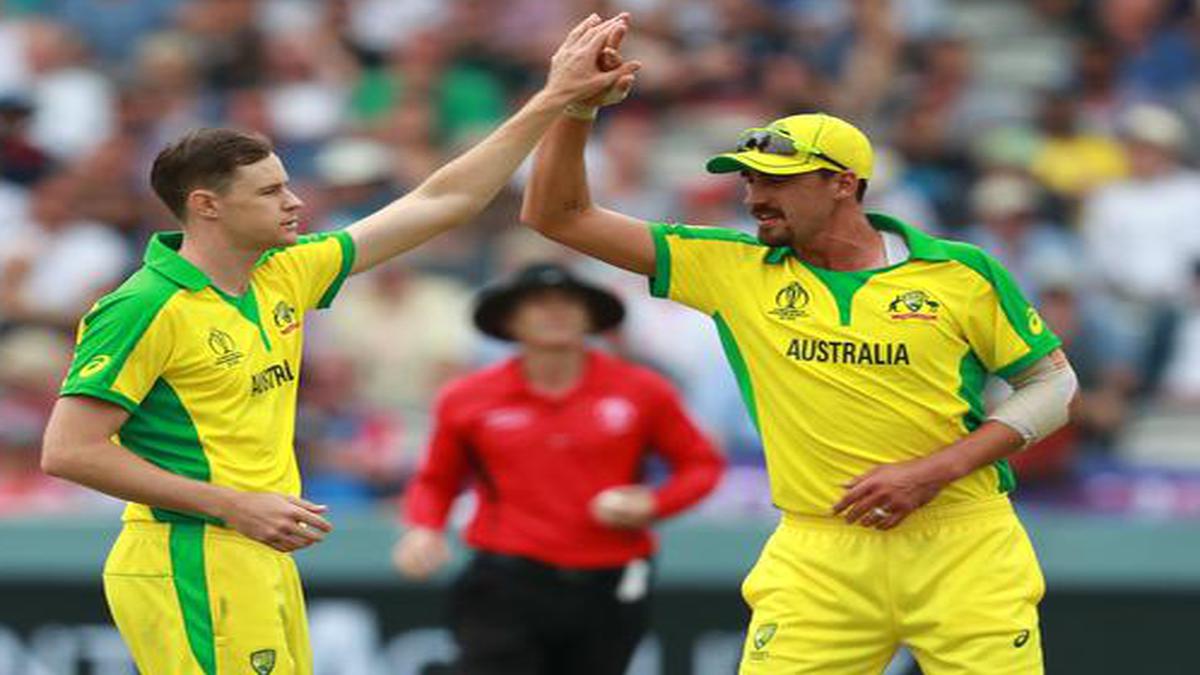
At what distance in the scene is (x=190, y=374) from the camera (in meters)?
6.82

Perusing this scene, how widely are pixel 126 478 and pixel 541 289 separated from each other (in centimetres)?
316

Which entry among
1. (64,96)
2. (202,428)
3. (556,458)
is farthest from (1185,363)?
(202,428)

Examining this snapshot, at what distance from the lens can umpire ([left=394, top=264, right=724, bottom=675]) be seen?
942cm

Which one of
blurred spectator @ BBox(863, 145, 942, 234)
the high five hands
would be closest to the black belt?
the high five hands

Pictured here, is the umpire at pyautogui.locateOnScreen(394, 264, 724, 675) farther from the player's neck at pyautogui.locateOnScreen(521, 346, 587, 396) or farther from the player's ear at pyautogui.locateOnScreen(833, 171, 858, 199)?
the player's ear at pyautogui.locateOnScreen(833, 171, 858, 199)

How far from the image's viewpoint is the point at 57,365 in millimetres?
12312

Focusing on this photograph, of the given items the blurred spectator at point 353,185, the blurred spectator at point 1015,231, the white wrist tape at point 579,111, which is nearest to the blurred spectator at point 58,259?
the blurred spectator at point 353,185

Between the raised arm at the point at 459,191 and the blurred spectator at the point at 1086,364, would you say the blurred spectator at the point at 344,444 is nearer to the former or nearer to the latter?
the blurred spectator at the point at 1086,364

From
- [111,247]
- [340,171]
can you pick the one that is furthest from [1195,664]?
[111,247]

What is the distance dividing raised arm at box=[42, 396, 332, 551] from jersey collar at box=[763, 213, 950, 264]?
68.7 inches

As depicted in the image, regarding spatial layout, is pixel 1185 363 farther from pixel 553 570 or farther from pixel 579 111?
pixel 579 111

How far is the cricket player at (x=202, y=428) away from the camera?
6.67m

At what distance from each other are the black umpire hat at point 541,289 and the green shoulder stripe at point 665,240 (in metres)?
1.87

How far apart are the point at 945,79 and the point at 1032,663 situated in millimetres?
7849
